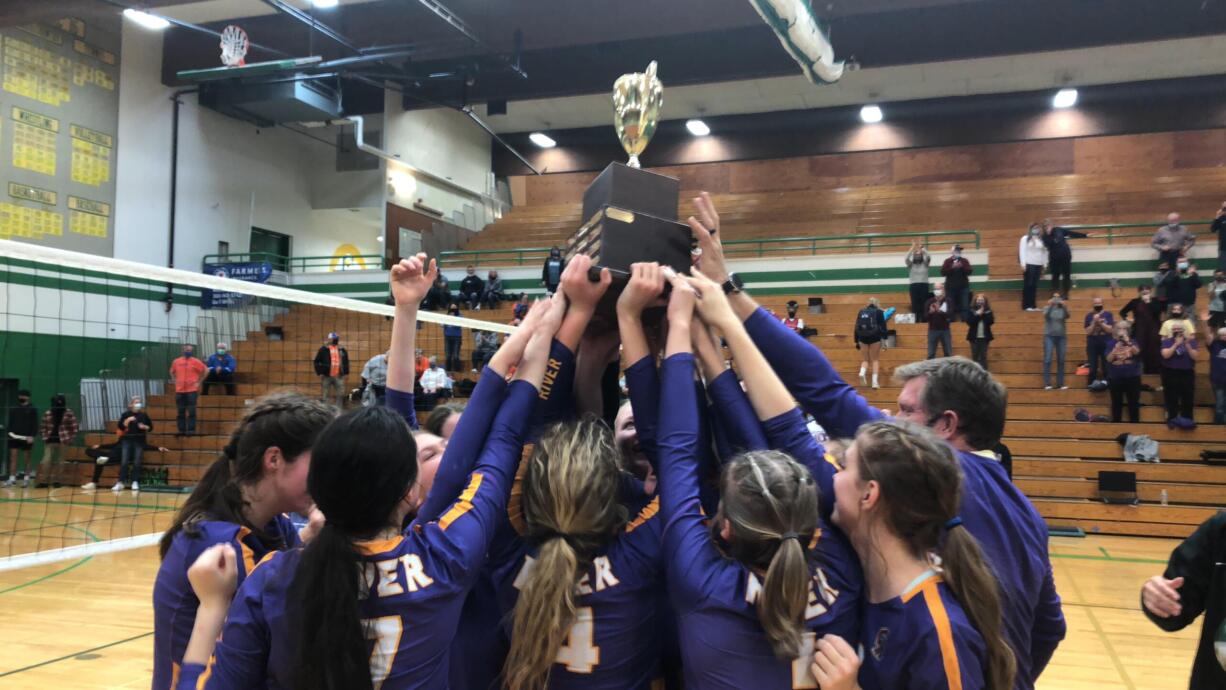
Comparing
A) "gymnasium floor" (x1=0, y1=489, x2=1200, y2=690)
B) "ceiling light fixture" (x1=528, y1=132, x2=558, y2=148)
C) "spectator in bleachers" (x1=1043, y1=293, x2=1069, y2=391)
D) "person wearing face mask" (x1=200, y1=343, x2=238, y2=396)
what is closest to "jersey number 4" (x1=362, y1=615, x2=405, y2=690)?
"gymnasium floor" (x1=0, y1=489, x2=1200, y2=690)

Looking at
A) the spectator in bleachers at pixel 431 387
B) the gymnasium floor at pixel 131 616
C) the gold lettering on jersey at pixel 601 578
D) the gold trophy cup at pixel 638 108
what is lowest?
the gymnasium floor at pixel 131 616

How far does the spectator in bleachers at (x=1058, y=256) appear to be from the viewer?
17047mm

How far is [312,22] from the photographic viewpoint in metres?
16.1

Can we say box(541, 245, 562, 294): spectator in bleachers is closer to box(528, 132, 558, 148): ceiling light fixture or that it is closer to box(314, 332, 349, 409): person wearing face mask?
box(314, 332, 349, 409): person wearing face mask

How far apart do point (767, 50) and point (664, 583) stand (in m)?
18.2

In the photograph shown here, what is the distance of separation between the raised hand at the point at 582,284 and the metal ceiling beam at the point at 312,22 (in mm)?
15820

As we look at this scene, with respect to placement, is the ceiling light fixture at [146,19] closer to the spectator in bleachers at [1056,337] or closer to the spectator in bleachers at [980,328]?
the spectator in bleachers at [980,328]

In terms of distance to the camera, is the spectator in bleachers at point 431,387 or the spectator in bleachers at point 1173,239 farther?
the spectator in bleachers at point 1173,239

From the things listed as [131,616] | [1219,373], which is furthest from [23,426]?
[1219,373]

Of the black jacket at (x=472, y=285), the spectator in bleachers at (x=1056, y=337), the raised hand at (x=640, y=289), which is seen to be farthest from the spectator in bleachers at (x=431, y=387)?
the raised hand at (x=640, y=289)

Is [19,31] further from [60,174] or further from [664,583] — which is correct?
[664,583]

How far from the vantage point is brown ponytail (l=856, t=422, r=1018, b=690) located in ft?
5.93

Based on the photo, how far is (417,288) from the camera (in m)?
2.68

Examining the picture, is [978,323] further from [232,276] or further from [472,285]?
[232,276]
